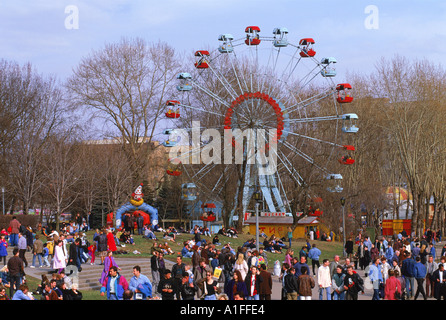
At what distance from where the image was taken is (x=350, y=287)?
19.3m

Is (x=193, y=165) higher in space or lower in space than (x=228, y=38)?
lower

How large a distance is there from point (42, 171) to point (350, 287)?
117ft

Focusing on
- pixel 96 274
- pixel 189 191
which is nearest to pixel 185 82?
pixel 189 191

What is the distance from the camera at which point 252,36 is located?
46.0 meters

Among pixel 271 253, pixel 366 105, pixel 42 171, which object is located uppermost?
pixel 366 105

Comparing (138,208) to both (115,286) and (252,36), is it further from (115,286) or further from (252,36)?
(115,286)

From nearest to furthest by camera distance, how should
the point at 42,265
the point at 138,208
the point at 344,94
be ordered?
the point at 42,265, the point at 344,94, the point at 138,208

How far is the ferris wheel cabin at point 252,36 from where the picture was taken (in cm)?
4566

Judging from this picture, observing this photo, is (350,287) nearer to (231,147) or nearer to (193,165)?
(231,147)

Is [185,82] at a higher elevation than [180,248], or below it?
higher

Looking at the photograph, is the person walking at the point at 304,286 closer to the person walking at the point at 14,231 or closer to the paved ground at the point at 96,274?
the paved ground at the point at 96,274

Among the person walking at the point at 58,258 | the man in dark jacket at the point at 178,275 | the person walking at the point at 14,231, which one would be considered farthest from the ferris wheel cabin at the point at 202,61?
the man in dark jacket at the point at 178,275

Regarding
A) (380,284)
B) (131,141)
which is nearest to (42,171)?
(131,141)

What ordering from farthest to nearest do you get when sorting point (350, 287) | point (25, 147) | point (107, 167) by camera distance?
point (107, 167) → point (25, 147) → point (350, 287)
